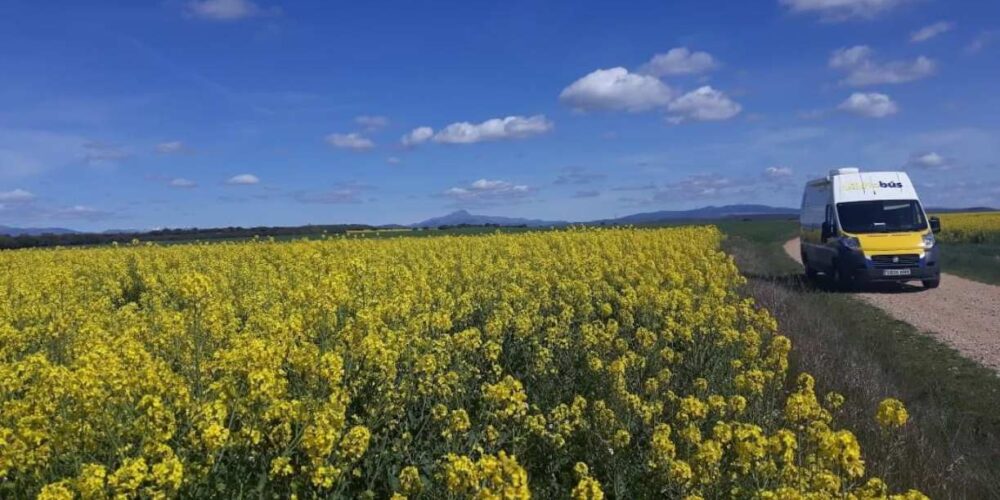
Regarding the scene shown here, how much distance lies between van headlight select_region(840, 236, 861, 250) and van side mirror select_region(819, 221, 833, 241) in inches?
32.6

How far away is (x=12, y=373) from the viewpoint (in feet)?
18.0

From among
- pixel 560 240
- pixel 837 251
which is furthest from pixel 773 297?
pixel 560 240

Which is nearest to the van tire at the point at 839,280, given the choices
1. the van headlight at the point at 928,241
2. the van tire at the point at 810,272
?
the van headlight at the point at 928,241

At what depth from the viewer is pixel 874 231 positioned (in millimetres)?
20156

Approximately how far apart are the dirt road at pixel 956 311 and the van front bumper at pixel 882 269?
1.46 feet

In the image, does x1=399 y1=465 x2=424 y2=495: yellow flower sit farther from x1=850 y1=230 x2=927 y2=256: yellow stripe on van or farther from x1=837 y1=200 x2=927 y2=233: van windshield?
x1=837 y1=200 x2=927 y2=233: van windshield

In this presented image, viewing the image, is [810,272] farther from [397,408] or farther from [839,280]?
[397,408]

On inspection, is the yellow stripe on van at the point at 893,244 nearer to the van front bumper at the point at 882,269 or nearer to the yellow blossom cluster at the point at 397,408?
the van front bumper at the point at 882,269

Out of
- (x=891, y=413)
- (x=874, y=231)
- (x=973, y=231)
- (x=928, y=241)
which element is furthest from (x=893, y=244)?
(x=973, y=231)

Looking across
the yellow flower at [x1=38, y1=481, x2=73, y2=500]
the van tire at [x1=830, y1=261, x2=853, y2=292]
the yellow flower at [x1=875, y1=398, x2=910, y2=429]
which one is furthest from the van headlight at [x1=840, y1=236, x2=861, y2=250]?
the yellow flower at [x1=38, y1=481, x2=73, y2=500]

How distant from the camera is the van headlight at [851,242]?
1981 cm

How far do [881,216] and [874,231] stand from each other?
67 cm

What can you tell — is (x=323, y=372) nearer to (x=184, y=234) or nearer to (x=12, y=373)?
(x=12, y=373)

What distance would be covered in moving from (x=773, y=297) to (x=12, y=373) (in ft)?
43.9
